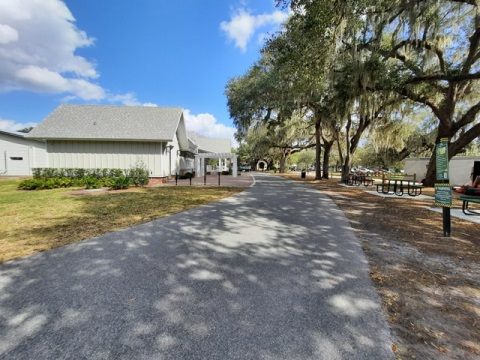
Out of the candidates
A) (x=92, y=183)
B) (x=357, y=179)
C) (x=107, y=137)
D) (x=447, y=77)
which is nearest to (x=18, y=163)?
(x=107, y=137)

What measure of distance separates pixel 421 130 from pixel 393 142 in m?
11.8

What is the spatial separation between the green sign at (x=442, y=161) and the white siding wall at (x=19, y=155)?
24179 mm

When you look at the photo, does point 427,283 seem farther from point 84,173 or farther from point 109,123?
point 109,123

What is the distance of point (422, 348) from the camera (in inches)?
78.9

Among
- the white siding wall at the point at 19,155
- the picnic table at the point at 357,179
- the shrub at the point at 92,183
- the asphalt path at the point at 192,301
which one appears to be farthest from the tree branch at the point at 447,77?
the white siding wall at the point at 19,155

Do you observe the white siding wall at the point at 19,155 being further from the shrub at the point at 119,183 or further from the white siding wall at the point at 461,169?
the white siding wall at the point at 461,169

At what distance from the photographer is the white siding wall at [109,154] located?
1622cm

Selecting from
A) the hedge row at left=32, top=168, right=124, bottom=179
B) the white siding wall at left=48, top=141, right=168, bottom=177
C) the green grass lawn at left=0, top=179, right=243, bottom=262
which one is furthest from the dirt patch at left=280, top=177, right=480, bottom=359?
the hedge row at left=32, top=168, right=124, bottom=179

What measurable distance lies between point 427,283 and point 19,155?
2625 cm

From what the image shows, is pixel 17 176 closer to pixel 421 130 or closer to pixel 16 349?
pixel 16 349

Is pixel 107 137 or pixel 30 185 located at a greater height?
pixel 107 137

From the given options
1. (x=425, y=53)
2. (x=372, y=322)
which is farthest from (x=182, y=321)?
(x=425, y=53)

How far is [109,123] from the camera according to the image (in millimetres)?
17156

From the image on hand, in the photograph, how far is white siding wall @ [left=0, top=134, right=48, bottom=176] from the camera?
1881 cm
